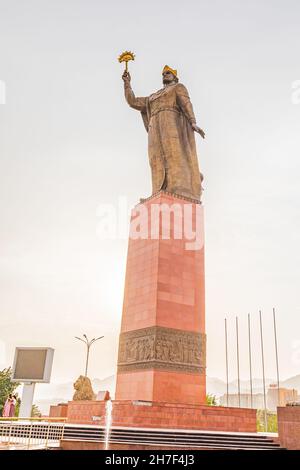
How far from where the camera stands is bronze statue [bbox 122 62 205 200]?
61.0ft

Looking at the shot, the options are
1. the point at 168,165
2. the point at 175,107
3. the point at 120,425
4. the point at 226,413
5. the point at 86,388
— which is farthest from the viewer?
the point at 86,388

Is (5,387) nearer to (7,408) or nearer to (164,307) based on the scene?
(7,408)

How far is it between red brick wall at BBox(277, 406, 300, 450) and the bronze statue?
9.41 meters

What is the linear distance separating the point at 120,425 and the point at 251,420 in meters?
4.60

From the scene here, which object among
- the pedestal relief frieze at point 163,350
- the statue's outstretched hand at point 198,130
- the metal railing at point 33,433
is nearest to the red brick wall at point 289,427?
the pedestal relief frieze at point 163,350

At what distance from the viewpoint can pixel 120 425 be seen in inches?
516

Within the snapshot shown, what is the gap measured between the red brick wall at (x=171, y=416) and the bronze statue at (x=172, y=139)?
8.66 meters

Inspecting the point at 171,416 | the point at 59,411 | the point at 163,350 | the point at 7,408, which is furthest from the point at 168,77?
the point at 59,411

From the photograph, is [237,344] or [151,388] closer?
[151,388]

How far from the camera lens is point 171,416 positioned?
523 inches

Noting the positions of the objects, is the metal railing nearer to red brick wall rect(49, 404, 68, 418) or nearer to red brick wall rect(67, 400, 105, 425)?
red brick wall rect(67, 400, 105, 425)
